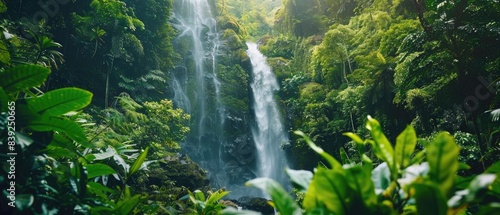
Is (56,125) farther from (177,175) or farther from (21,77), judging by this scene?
(177,175)

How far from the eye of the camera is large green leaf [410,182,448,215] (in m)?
0.73

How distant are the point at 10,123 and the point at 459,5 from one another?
4.76 m

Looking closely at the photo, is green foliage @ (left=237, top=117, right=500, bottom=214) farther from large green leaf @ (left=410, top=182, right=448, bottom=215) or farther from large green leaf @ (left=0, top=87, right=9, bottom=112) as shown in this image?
large green leaf @ (left=0, top=87, right=9, bottom=112)

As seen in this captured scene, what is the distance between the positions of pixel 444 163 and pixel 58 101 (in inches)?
62.9

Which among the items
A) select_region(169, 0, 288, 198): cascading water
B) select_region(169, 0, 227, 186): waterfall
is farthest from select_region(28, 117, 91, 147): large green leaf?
select_region(169, 0, 227, 186): waterfall

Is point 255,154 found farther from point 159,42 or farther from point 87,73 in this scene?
point 87,73

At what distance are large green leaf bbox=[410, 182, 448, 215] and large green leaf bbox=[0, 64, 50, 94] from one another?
1.64 meters

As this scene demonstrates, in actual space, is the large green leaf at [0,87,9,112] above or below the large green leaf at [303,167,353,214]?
above

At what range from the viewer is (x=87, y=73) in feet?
33.0

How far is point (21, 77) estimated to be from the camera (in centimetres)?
136

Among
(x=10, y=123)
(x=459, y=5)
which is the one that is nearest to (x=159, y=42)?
(x=459, y=5)

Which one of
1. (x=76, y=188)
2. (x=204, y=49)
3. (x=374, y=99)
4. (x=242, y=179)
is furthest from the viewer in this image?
(x=204, y=49)

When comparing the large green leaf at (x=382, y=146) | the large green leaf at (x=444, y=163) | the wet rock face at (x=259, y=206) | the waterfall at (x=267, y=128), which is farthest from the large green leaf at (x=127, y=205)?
the waterfall at (x=267, y=128)

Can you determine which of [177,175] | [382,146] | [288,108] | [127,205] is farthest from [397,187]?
[288,108]
